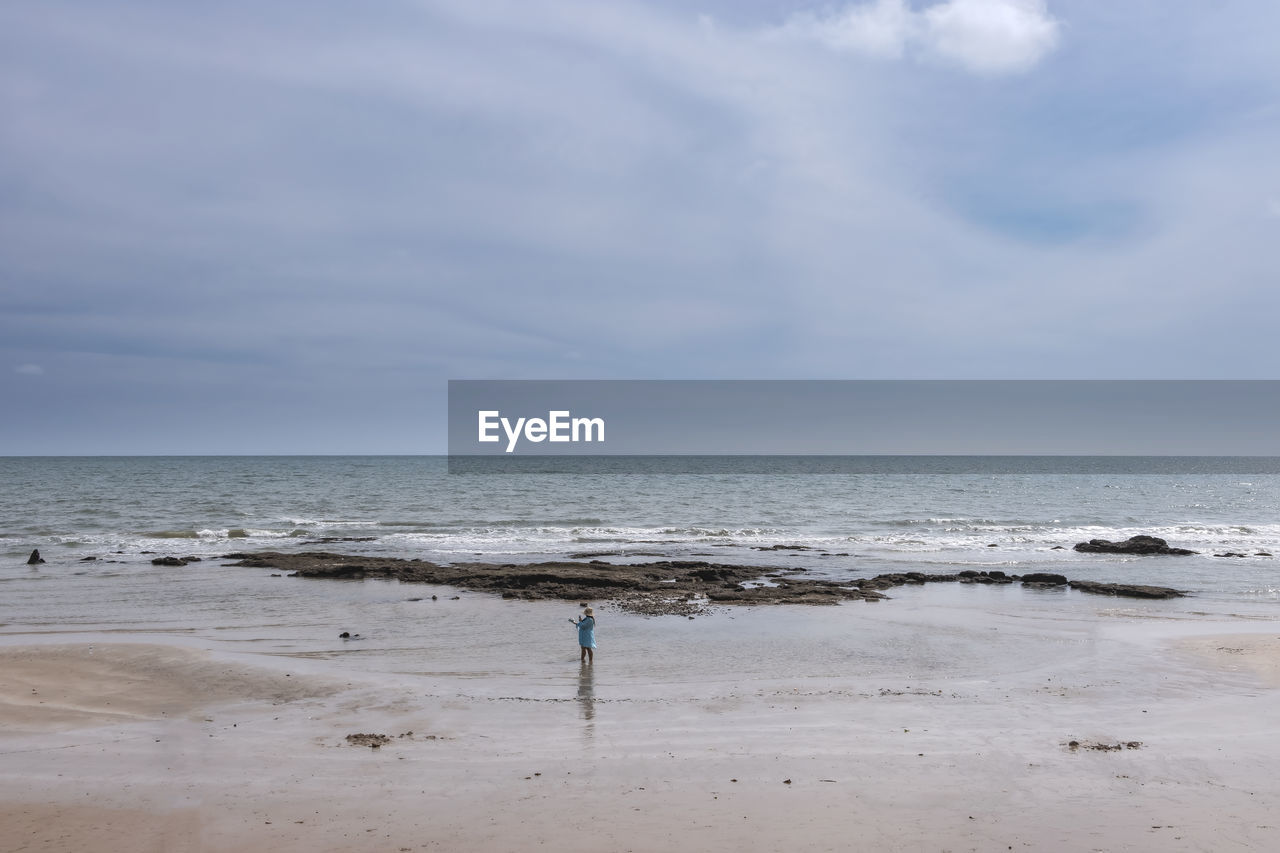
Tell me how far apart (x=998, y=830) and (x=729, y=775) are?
3.04 m

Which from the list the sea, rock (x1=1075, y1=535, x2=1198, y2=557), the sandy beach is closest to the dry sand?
the sandy beach

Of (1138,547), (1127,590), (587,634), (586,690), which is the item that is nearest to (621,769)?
(586,690)

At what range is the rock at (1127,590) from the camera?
84.0 ft

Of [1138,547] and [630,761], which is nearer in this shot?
[630,761]

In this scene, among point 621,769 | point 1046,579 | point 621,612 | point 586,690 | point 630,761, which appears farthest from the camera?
point 1046,579

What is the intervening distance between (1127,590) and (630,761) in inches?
846

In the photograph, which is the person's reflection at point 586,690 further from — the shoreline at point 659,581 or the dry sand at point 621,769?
the shoreline at point 659,581

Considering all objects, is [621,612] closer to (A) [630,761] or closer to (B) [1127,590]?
(A) [630,761]

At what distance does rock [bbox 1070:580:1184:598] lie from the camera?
25.6 meters

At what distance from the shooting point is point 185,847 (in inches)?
331

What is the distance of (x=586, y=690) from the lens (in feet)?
47.3

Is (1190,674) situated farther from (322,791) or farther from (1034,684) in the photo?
(322,791)

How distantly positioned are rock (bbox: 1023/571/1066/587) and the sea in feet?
4.06

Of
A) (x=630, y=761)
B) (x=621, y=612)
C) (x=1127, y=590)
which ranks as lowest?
(x=1127, y=590)
